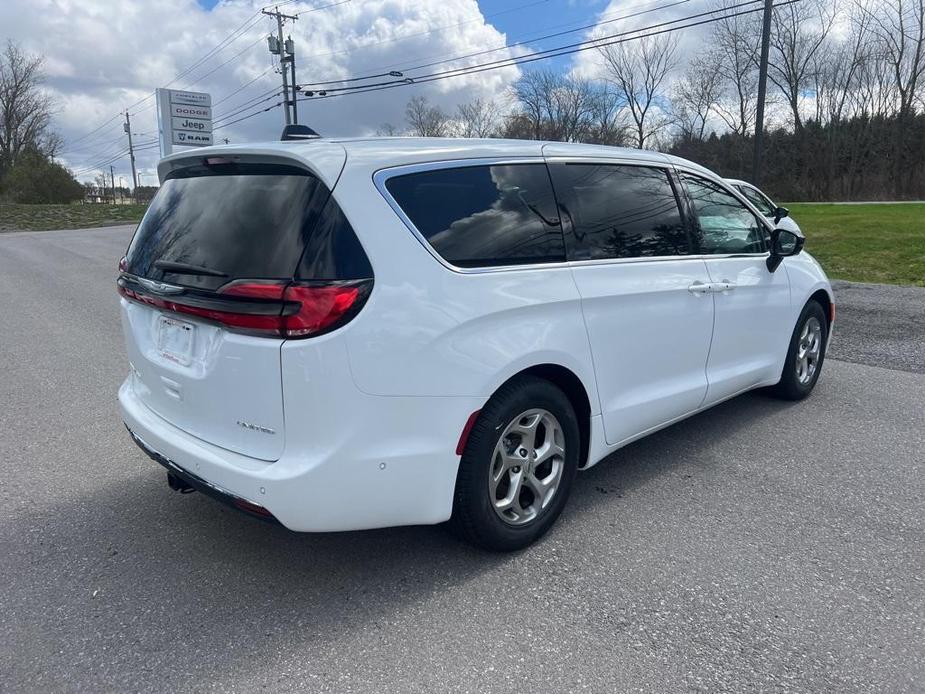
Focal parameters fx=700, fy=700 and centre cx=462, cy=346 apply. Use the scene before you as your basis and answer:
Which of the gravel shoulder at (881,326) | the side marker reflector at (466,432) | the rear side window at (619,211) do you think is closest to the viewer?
the side marker reflector at (466,432)

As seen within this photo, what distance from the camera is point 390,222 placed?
269 cm

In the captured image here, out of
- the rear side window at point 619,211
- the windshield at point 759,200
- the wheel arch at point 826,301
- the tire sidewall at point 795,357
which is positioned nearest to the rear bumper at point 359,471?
the rear side window at point 619,211

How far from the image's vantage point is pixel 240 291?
8.45 feet

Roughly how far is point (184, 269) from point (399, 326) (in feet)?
3.20

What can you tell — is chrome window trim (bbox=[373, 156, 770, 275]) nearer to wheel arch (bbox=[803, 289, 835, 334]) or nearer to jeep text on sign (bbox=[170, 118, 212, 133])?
wheel arch (bbox=[803, 289, 835, 334])

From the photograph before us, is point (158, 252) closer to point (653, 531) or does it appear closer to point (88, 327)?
point (653, 531)

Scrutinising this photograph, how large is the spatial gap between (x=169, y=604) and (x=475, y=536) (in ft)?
4.16

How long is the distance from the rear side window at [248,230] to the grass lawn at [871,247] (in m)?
11.8

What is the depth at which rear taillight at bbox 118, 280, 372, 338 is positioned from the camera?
2488 mm

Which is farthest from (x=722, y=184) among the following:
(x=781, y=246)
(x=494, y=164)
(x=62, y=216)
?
(x=62, y=216)

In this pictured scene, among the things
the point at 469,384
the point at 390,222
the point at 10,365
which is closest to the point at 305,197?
the point at 390,222

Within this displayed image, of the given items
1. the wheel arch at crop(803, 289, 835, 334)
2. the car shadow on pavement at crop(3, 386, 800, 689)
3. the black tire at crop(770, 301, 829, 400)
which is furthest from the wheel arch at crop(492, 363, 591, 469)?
the wheel arch at crop(803, 289, 835, 334)

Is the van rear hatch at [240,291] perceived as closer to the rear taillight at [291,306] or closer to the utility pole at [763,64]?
the rear taillight at [291,306]

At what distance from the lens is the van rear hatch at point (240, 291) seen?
2523 millimetres
